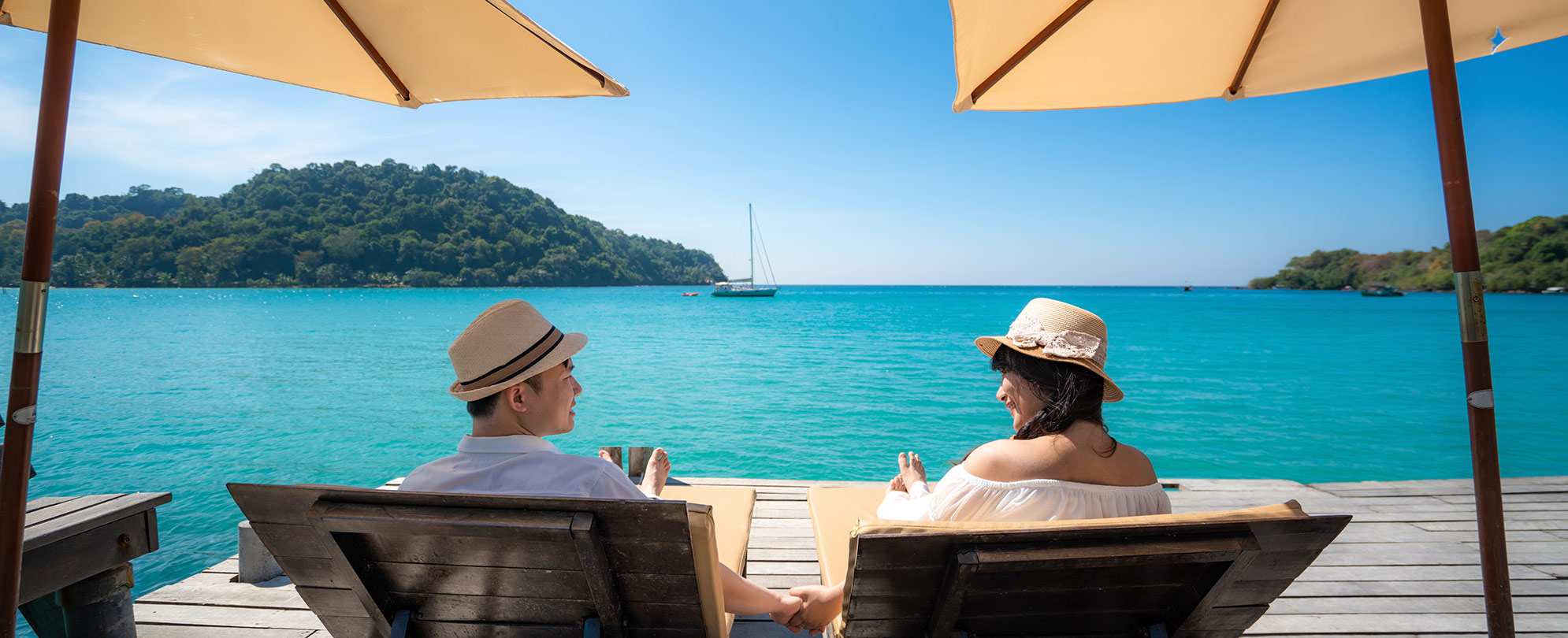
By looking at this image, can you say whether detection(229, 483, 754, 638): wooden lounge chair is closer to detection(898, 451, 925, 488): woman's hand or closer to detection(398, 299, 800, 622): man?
detection(398, 299, 800, 622): man

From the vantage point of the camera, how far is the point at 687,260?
469ft

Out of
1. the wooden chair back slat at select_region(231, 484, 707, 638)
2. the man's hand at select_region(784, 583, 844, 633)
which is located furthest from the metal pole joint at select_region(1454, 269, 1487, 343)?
the wooden chair back slat at select_region(231, 484, 707, 638)

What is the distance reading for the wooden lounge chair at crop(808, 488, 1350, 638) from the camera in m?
1.35

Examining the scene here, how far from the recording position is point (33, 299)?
153cm

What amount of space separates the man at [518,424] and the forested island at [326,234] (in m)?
78.1

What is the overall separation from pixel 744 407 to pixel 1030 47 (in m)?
12.2

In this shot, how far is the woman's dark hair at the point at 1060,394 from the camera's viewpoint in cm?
185

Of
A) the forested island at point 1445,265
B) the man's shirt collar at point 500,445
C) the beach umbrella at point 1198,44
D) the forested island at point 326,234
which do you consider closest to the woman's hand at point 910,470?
the man's shirt collar at point 500,445

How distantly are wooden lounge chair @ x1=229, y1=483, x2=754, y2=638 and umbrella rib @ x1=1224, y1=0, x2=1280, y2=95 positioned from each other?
2.85 meters

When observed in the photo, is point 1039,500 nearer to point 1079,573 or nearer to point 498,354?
point 1079,573

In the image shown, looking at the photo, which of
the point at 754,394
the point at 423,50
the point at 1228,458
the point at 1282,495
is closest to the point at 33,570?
the point at 423,50

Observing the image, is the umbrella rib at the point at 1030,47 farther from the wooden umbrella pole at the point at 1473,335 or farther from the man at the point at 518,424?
the man at the point at 518,424

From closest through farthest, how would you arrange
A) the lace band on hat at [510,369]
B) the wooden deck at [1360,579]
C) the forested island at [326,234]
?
the lace band on hat at [510,369]
the wooden deck at [1360,579]
the forested island at [326,234]

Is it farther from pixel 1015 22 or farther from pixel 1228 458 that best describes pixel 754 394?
pixel 1015 22
